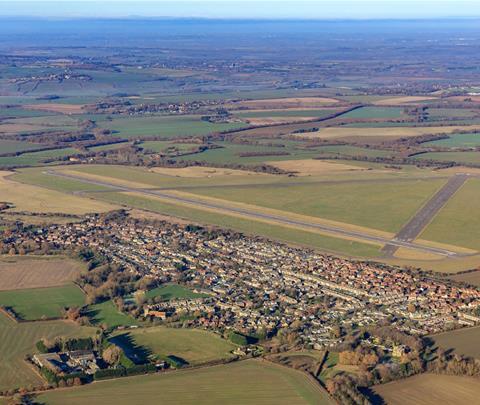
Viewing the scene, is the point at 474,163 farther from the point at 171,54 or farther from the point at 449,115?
the point at 171,54

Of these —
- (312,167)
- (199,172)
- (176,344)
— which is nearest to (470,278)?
(176,344)

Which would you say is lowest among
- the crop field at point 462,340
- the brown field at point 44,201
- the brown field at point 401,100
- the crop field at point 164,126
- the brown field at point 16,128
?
the brown field at point 16,128

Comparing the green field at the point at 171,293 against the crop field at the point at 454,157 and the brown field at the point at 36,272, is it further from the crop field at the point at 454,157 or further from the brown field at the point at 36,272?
the crop field at the point at 454,157

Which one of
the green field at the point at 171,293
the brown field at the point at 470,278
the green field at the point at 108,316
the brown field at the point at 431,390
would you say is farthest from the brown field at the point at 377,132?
the brown field at the point at 431,390

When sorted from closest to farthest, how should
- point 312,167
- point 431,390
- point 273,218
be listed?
point 431,390, point 273,218, point 312,167

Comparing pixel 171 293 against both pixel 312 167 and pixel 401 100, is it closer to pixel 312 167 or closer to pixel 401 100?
pixel 312 167
